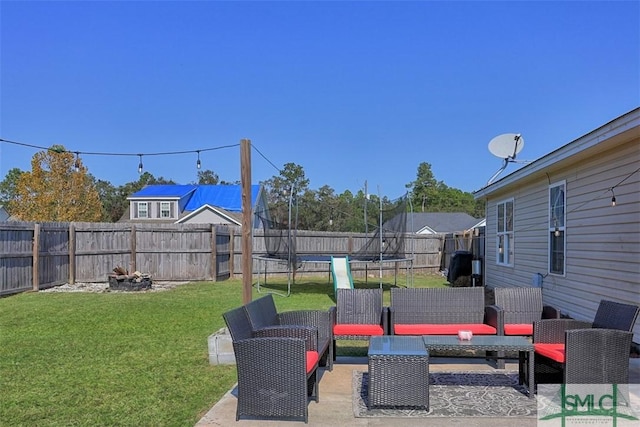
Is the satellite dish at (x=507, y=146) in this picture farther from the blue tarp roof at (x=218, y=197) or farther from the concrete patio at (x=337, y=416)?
the blue tarp roof at (x=218, y=197)

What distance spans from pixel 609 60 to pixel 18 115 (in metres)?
14.8

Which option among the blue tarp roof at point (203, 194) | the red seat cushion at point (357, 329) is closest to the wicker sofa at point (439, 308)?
the red seat cushion at point (357, 329)

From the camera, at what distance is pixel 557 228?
748 centimetres

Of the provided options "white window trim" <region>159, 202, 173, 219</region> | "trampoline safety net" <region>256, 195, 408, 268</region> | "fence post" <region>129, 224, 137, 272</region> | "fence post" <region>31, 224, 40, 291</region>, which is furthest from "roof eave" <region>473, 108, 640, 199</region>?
"white window trim" <region>159, 202, 173, 219</region>

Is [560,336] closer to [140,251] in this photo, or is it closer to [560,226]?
[560,226]

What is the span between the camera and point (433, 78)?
44.9ft

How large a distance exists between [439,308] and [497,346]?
1.45 m

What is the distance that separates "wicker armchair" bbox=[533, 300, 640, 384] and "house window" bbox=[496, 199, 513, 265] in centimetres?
601

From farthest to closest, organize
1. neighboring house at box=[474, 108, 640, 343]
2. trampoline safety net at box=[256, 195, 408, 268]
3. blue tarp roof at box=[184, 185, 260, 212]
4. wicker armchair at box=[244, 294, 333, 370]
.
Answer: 1. blue tarp roof at box=[184, 185, 260, 212]
2. trampoline safety net at box=[256, 195, 408, 268]
3. neighboring house at box=[474, 108, 640, 343]
4. wicker armchair at box=[244, 294, 333, 370]

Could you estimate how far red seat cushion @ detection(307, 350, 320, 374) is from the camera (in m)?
3.47

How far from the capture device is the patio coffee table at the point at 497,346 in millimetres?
3746

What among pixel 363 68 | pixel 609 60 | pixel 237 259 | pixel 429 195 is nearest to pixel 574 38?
pixel 609 60

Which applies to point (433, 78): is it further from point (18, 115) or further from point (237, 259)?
point (18, 115)

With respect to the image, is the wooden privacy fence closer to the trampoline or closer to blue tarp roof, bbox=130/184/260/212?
A: the trampoline
